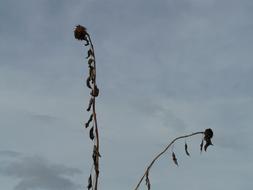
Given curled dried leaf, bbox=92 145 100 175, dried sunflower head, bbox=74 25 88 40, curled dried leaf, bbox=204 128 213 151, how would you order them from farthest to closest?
dried sunflower head, bbox=74 25 88 40, curled dried leaf, bbox=204 128 213 151, curled dried leaf, bbox=92 145 100 175

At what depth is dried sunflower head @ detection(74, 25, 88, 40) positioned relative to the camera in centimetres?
511

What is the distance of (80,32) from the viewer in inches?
204

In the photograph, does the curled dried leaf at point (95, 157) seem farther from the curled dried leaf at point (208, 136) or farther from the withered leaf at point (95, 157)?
the curled dried leaf at point (208, 136)

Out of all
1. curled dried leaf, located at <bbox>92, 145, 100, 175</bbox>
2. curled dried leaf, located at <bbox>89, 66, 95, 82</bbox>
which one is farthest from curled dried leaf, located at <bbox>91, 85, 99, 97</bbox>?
curled dried leaf, located at <bbox>92, 145, 100, 175</bbox>

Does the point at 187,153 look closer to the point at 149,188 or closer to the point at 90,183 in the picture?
the point at 149,188

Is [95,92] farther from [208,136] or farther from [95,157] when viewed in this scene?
[208,136]

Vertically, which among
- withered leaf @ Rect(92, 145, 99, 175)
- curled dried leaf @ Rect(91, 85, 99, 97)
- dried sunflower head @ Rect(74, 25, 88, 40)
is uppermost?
dried sunflower head @ Rect(74, 25, 88, 40)

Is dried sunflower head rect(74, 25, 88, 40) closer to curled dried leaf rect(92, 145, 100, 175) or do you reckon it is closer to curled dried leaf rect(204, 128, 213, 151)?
curled dried leaf rect(92, 145, 100, 175)

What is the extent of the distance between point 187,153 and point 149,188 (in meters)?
0.57

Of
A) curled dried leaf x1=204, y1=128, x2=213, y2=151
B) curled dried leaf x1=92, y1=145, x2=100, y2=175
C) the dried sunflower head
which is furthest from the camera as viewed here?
the dried sunflower head

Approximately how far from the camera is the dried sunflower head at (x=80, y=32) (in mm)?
5109

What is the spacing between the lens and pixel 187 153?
4.57m

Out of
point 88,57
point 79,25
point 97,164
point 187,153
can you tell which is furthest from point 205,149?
point 79,25

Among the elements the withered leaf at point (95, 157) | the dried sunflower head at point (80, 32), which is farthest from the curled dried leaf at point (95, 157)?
the dried sunflower head at point (80, 32)
